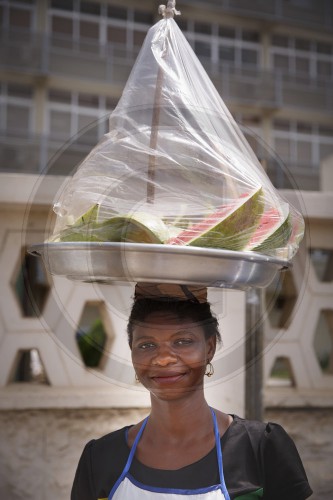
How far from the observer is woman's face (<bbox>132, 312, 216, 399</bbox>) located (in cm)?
131

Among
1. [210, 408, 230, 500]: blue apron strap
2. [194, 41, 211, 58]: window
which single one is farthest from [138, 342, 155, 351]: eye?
[194, 41, 211, 58]: window

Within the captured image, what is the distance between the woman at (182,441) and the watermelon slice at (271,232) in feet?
0.61

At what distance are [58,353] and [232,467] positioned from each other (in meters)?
1.31

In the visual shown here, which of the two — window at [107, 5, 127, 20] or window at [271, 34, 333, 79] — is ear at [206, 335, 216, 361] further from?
window at [271, 34, 333, 79]

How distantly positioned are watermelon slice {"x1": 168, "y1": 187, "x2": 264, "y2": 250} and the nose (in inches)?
12.1

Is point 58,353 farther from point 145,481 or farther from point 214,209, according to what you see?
point 214,209

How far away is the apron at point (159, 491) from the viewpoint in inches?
51.7

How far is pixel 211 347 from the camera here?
140cm

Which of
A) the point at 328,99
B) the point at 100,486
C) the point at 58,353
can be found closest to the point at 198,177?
the point at 100,486

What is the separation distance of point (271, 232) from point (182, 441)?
580mm

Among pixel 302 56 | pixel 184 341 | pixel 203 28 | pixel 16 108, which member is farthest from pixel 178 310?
pixel 302 56

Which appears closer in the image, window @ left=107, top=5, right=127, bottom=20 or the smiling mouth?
the smiling mouth

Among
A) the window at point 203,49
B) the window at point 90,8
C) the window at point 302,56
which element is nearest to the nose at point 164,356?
the window at point 90,8

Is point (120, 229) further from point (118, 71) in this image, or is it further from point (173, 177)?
point (118, 71)
